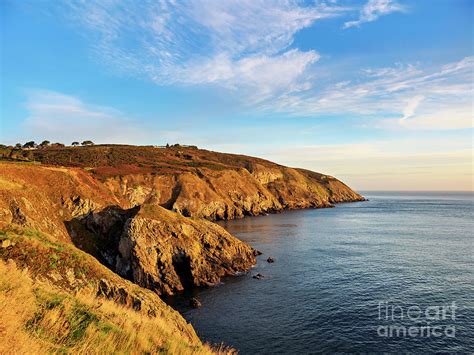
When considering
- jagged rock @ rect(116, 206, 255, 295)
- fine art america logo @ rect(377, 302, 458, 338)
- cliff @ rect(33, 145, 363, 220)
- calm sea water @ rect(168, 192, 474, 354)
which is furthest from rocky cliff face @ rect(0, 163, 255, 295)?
cliff @ rect(33, 145, 363, 220)

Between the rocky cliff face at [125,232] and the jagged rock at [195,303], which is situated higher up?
the rocky cliff face at [125,232]

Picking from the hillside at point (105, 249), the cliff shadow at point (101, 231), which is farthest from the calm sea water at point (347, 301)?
the cliff shadow at point (101, 231)

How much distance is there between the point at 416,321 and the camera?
104 feet

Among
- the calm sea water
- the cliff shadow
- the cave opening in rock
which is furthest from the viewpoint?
the cliff shadow

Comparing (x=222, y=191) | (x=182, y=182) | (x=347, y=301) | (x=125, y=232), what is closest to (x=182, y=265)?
(x=125, y=232)

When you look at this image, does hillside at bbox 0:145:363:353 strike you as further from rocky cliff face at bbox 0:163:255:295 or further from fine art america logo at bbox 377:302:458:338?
fine art america logo at bbox 377:302:458:338

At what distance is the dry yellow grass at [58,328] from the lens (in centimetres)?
764

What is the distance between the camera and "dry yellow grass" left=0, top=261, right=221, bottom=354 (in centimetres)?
764

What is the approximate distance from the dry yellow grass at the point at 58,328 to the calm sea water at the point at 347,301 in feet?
62.2

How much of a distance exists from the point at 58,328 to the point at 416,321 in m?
33.4

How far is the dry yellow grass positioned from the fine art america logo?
2572 cm

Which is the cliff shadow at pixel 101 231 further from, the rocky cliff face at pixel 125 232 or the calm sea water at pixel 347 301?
the calm sea water at pixel 347 301

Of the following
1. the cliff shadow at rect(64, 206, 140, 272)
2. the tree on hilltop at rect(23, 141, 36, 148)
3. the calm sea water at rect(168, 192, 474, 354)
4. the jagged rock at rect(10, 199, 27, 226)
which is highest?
the tree on hilltop at rect(23, 141, 36, 148)

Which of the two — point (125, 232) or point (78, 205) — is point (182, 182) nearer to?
point (78, 205)
